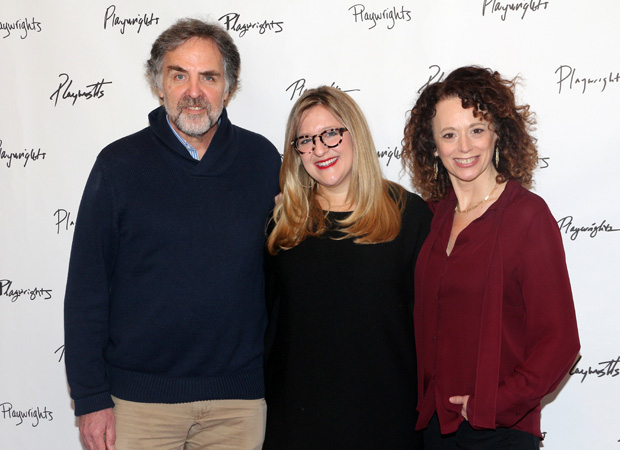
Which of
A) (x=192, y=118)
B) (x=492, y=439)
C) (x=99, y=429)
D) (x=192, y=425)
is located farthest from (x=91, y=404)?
(x=492, y=439)

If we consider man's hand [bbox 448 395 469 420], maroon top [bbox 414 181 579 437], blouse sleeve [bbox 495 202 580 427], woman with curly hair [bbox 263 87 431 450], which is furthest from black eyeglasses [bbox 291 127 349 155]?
man's hand [bbox 448 395 469 420]

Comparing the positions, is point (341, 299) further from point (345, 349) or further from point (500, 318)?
point (500, 318)

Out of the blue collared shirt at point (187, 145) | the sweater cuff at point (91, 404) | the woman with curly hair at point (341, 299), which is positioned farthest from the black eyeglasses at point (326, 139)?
the sweater cuff at point (91, 404)

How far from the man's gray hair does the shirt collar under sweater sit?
14cm

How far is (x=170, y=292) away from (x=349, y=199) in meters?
0.68

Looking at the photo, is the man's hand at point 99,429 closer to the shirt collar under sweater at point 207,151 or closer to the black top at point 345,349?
the black top at point 345,349

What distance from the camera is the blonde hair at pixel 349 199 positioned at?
1979mm

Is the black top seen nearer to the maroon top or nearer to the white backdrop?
the maroon top

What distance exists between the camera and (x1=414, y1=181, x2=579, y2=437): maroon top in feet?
5.57

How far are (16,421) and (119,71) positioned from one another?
5.40 feet

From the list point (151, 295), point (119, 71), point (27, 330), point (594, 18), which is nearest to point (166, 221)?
point (151, 295)

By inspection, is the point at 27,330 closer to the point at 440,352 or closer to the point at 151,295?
the point at 151,295

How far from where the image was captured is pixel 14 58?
2674 millimetres

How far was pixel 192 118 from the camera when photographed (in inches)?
81.4
